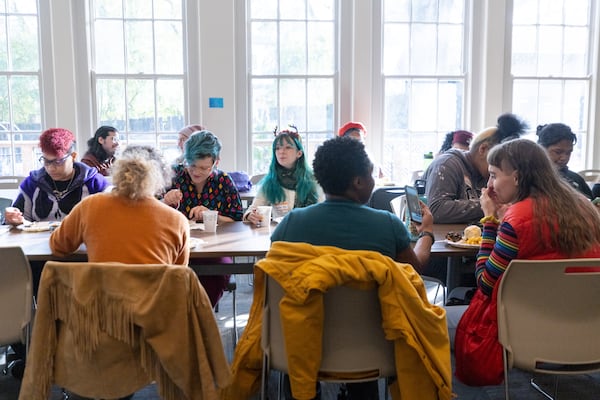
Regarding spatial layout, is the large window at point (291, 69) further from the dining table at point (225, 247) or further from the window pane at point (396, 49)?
the dining table at point (225, 247)

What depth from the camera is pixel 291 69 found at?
5727 millimetres

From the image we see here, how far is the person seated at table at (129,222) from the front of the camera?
2.04 meters

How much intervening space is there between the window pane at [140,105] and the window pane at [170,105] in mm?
71

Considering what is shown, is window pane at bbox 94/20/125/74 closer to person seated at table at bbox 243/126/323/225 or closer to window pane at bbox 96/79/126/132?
window pane at bbox 96/79/126/132

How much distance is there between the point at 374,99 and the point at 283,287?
180 inches

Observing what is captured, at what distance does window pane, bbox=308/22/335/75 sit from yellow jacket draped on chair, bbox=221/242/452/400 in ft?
14.5

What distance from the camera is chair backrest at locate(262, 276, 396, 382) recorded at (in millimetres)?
1626

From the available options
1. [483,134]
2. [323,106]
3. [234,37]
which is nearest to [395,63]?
[323,106]

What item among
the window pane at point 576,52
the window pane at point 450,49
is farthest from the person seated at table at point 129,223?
the window pane at point 576,52

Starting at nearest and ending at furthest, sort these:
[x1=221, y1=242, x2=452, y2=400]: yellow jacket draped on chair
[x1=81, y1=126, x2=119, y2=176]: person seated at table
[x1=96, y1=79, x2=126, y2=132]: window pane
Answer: [x1=221, y1=242, x2=452, y2=400]: yellow jacket draped on chair → [x1=81, y1=126, x2=119, y2=176]: person seated at table → [x1=96, y1=79, x2=126, y2=132]: window pane

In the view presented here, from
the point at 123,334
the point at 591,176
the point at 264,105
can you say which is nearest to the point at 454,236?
the point at 123,334

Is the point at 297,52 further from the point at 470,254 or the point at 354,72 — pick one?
the point at 470,254

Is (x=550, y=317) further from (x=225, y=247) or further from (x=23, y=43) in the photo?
(x=23, y=43)

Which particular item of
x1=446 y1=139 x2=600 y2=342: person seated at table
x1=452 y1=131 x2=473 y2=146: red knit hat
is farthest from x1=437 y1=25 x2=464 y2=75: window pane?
x1=446 y1=139 x2=600 y2=342: person seated at table
